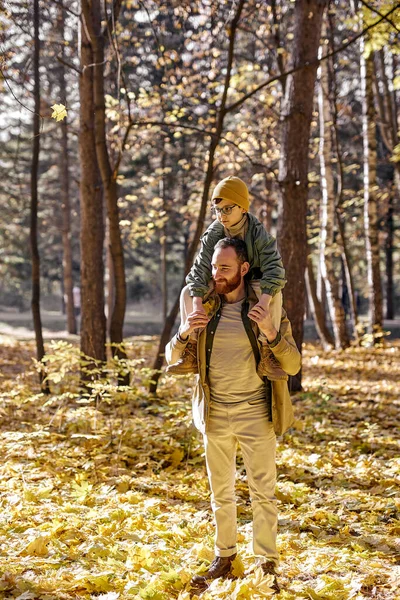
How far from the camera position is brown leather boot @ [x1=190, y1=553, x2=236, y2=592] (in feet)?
11.8

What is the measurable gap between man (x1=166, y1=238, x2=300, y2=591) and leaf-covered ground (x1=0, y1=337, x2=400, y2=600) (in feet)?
1.12

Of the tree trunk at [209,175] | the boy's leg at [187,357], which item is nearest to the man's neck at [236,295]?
the boy's leg at [187,357]

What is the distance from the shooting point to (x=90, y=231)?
9.26 meters

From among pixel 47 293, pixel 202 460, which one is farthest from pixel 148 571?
pixel 47 293

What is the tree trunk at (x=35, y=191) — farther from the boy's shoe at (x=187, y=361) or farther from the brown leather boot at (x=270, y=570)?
the brown leather boot at (x=270, y=570)

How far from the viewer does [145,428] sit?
24.0 feet

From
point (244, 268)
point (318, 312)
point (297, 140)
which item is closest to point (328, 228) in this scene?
point (318, 312)

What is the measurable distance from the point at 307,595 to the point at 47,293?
44.2 metres

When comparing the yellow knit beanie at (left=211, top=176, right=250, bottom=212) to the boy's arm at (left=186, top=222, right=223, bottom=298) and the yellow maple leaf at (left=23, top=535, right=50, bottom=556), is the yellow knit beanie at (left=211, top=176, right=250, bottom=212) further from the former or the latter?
the yellow maple leaf at (left=23, top=535, right=50, bottom=556)

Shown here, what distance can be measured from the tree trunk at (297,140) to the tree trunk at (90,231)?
2.79 m

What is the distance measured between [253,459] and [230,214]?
4.83 feet

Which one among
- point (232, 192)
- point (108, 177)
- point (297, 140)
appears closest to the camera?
point (232, 192)

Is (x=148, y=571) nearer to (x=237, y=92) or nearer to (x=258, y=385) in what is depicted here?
(x=258, y=385)

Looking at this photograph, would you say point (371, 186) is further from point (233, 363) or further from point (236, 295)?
point (233, 363)
